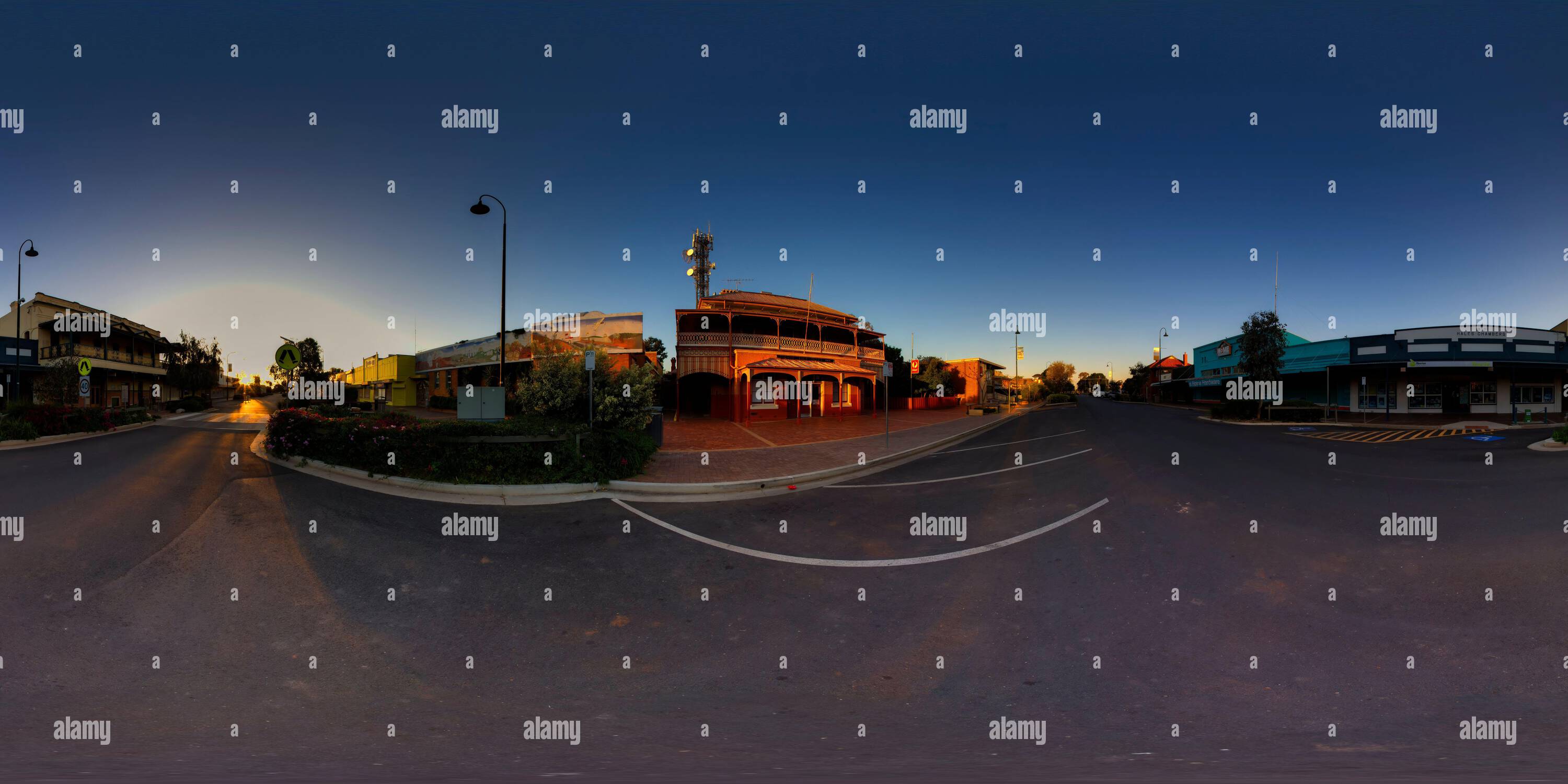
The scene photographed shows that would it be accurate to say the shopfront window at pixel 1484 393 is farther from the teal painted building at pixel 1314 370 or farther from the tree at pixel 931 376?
the tree at pixel 931 376

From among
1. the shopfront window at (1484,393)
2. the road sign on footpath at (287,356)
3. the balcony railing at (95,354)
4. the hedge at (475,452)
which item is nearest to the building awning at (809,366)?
the hedge at (475,452)

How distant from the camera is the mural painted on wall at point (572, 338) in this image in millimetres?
29297

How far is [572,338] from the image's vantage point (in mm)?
30422

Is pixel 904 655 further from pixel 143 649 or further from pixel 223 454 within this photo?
pixel 223 454

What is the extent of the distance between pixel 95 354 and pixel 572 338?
38.8 meters

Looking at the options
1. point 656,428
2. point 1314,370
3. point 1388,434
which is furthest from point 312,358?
point 1314,370

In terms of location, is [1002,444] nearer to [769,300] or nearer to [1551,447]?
[1551,447]

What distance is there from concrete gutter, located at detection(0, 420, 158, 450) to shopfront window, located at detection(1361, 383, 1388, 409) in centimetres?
6128

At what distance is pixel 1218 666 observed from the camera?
13.6ft

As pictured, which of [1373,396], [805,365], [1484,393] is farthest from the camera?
[1373,396]

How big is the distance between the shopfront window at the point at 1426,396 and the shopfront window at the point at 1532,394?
11.3 ft

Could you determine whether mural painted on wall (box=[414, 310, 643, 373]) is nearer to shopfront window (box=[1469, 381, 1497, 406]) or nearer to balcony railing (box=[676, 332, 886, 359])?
balcony railing (box=[676, 332, 886, 359])

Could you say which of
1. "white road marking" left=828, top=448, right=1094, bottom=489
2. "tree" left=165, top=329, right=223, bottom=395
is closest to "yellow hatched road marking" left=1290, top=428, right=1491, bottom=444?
"white road marking" left=828, top=448, right=1094, bottom=489

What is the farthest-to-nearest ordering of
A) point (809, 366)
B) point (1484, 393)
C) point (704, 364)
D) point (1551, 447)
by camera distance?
1. point (1484, 393)
2. point (809, 366)
3. point (704, 364)
4. point (1551, 447)
